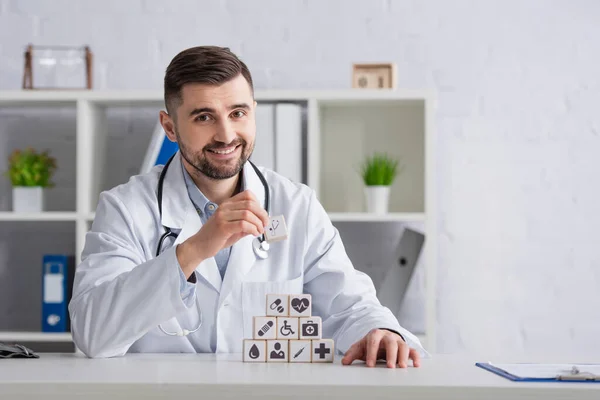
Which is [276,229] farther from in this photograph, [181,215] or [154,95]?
[154,95]

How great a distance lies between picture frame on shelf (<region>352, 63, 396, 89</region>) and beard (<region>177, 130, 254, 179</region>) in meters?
1.05

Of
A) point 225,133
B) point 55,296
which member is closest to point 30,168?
point 55,296

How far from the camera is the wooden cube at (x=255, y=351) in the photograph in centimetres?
149

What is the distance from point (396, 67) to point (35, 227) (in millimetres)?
1529

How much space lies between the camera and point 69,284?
2.92 m

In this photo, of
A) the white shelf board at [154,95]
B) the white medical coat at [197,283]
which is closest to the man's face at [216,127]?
the white medical coat at [197,283]

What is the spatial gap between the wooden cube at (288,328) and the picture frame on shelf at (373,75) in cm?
155

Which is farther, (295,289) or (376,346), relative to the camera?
(295,289)

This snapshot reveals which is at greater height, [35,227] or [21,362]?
[35,227]

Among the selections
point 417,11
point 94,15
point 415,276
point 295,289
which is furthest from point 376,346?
point 94,15

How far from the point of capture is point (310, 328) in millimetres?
Result: 1491

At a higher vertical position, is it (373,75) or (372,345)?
(373,75)

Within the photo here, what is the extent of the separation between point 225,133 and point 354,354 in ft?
2.09

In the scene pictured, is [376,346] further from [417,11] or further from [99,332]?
[417,11]
